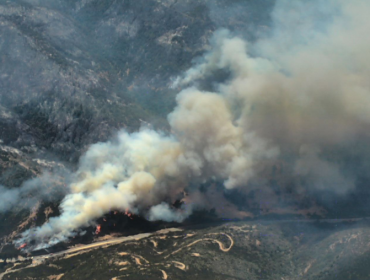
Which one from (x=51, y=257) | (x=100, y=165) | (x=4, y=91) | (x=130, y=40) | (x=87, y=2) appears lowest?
(x=51, y=257)

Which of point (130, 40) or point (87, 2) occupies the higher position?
point (87, 2)

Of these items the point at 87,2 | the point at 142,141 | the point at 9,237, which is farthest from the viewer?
the point at 87,2

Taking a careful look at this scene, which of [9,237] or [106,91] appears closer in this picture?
[9,237]

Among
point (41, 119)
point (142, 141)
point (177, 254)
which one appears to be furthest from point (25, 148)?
point (177, 254)

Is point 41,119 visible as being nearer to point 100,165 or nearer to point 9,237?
point 100,165

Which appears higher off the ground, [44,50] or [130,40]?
[130,40]

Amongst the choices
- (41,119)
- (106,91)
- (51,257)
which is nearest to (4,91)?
(41,119)

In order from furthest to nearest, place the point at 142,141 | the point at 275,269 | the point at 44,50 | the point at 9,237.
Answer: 1. the point at 44,50
2. the point at 142,141
3. the point at 9,237
4. the point at 275,269

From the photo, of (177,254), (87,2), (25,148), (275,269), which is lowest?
(275,269)

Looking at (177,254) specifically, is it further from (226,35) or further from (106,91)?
(226,35)
